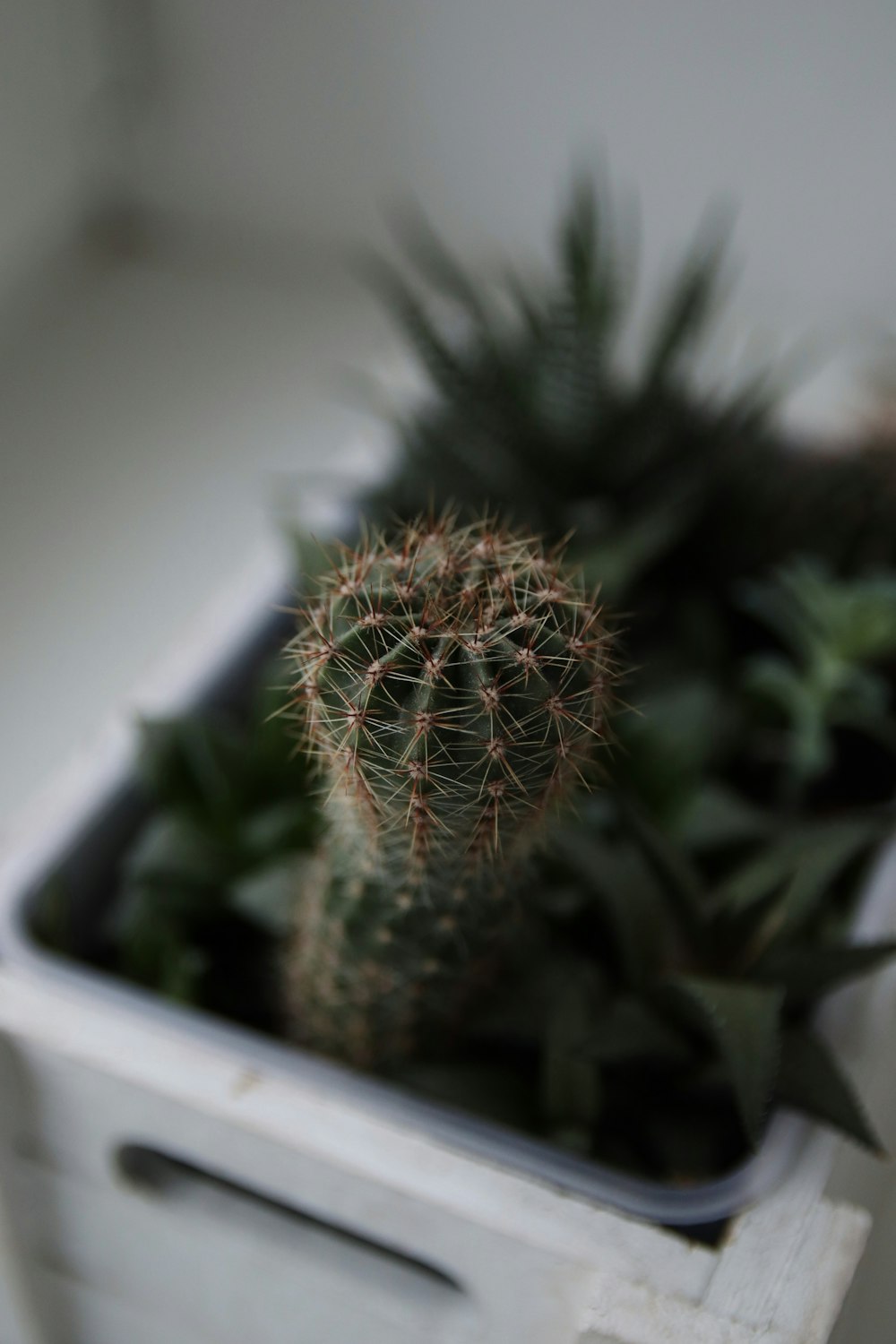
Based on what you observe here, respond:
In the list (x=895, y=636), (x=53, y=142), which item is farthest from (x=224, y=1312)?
(x=53, y=142)

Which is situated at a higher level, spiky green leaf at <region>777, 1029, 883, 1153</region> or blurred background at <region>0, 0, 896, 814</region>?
blurred background at <region>0, 0, 896, 814</region>

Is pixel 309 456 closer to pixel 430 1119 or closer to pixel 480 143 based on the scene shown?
pixel 480 143

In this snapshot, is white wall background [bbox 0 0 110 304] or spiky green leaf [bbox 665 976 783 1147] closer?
spiky green leaf [bbox 665 976 783 1147]

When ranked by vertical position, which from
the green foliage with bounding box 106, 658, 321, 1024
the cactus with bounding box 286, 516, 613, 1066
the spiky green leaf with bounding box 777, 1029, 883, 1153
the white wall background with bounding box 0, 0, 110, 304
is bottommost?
the spiky green leaf with bounding box 777, 1029, 883, 1153

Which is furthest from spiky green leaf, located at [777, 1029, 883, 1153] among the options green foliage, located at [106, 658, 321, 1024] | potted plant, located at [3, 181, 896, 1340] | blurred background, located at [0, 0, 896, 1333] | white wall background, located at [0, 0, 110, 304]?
white wall background, located at [0, 0, 110, 304]

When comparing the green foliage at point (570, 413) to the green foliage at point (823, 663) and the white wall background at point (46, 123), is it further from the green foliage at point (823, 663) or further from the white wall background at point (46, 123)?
the white wall background at point (46, 123)

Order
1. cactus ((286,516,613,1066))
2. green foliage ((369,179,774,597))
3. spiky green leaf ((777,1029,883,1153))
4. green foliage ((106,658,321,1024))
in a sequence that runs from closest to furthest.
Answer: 1. cactus ((286,516,613,1066))
2. spiky green leaf ((777,1029,883,1153))
3. green foliage ((106,658,321,1024))
4. green foliage ((369,179,774,597))

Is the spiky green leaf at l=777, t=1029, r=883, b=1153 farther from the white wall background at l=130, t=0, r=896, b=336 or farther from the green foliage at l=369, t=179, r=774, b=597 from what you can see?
the white wall background at l=130, t=0, r=896, b=336

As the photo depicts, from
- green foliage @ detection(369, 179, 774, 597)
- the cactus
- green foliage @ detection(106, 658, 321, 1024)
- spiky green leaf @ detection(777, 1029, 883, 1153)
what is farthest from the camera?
green foliage @ detection(369, 179, 774, 597)

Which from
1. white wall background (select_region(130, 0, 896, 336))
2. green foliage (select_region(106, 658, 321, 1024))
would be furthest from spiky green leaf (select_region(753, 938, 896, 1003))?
white wall background (select_region(130, 0, 896, 336))

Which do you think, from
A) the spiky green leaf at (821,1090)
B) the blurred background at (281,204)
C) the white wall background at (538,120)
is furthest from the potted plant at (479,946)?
the white wall background at (538,120)
